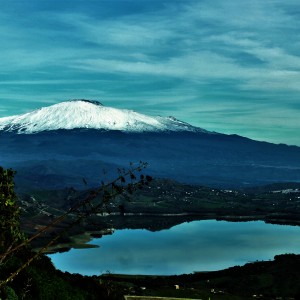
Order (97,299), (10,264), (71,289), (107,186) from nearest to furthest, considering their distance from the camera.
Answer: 1. (107,186)
2. (10,264)
3. (71,289)
4. (97,299)

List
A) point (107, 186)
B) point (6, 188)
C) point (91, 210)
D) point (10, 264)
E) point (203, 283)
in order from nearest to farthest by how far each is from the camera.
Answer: point (91, 210), point (107, 186), point (10, 264), point (6, 188), point (203, 283)

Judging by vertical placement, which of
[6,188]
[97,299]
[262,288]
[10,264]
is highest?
[6,188]

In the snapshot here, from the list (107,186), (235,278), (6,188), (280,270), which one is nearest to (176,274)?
(235,278)

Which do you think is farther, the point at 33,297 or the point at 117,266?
the point at 117,266

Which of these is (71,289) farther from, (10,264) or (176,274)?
(176,274)

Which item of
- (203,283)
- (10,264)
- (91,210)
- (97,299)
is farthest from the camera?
(203,283)

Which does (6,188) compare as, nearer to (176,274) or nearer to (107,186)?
(107,186)

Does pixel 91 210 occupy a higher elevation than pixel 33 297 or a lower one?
higher

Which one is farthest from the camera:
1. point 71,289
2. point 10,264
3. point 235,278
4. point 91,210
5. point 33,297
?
point 235,278

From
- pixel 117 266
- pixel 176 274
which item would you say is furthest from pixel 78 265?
pixel 176 274
